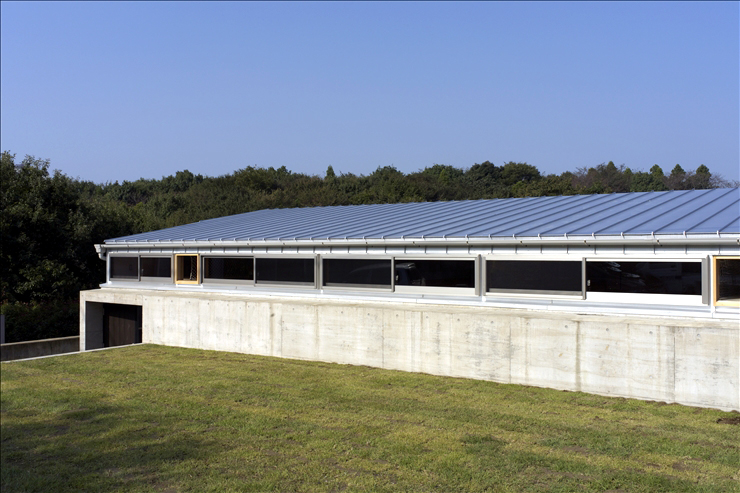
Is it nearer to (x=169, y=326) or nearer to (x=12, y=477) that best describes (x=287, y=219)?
(x=169, y=326)

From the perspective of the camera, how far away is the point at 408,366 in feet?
41.1

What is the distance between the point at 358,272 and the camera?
14695 mm

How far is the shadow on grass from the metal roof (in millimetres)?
7036

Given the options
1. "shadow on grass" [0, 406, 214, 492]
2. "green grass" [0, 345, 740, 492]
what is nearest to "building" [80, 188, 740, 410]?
"green grass" [0, 345, 740, 492]

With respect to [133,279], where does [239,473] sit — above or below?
below

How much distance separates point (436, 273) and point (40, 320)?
1573 cm

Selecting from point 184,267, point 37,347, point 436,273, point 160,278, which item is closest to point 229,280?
point 184,267

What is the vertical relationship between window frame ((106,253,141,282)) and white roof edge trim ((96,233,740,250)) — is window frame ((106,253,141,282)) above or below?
below

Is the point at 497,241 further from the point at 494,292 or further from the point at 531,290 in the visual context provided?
the point at 531,290

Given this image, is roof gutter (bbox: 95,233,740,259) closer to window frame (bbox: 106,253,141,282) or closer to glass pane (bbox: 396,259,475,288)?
glass pane (bbox: 396,259,475,288)

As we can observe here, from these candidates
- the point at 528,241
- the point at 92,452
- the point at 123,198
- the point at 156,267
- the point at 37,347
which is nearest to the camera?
the point at 92,452

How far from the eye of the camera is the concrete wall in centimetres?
943

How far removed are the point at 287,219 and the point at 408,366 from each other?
31.6ft

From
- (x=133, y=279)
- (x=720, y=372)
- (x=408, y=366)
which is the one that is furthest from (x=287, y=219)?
(x=720, y=372)
